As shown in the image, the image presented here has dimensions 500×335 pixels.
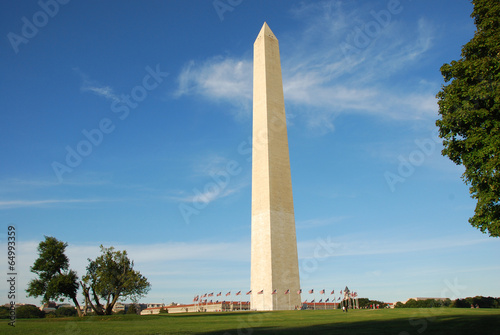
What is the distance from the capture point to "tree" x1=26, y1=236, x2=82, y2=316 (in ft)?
132

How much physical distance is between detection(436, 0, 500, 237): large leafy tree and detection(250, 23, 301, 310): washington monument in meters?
25.5

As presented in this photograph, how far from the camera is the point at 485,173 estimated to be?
17703 millimetres

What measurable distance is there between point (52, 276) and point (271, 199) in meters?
24.8

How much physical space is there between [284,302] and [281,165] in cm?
1537

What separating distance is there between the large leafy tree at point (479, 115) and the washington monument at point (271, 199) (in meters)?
25.5

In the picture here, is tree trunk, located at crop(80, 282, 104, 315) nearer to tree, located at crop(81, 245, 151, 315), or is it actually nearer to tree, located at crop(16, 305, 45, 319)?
tree, located at crop(81, 245, 151, 315)

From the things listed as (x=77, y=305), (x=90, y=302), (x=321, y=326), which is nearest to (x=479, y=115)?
(x=321, y=326)

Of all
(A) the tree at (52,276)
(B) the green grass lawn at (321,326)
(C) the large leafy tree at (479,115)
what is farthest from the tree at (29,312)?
(C) the large leafy tree at (479,115)

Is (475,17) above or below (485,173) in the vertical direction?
above

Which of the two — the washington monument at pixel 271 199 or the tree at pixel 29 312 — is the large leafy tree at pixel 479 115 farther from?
the tree at pixel 29 312

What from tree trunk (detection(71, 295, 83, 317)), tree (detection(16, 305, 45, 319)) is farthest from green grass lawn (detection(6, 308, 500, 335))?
tree (detection(16, 305, 45, 319))

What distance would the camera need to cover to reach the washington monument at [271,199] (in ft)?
137

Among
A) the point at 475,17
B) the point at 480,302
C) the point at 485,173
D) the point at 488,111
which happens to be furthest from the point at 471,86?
the point at 480,302

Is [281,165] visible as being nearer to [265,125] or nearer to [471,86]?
[265,125]
